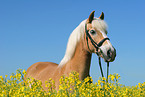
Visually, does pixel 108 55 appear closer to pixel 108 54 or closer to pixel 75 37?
pixel 108 54

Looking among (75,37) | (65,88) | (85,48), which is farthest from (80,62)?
(65,88)

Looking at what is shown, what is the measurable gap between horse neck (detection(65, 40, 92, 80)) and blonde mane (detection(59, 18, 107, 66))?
126 millimetres

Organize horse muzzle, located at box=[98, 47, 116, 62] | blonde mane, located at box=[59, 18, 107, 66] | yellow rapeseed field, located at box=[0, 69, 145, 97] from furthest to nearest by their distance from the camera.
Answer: blonde mane, located at box=[59, 18, 107, 66] → horse muzzle, located at box=[98, 47, 116, 62] → yellow rapeseed field, located at box=[0, 69, 145, 97]

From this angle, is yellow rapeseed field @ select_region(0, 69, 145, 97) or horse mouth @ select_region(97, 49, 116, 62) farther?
horse mouth @ select_region(97, 49, 116, 62)

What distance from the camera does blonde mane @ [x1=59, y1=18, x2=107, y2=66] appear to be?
18.1 feet

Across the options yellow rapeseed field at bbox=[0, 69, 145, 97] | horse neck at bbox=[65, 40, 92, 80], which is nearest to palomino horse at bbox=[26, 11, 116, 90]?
horse neck at bbox=[65, 40, 92, 80]

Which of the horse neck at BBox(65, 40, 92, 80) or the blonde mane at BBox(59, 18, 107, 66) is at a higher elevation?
the blonde mane at BBox(59, 18, 107, 66)

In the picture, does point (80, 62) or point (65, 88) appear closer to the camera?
point (65, 88)

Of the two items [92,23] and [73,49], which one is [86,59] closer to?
[73,49]

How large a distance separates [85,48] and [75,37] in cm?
43

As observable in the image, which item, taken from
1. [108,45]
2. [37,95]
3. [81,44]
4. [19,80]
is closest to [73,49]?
[81,44]

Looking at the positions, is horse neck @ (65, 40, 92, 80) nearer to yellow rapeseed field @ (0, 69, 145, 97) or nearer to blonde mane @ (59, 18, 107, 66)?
Answer: blonde mane @ (59, 18, 107, 66)

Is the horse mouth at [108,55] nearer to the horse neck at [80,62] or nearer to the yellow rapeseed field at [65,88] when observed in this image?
the horse neck at [80,62]

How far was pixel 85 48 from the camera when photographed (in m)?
5.43
